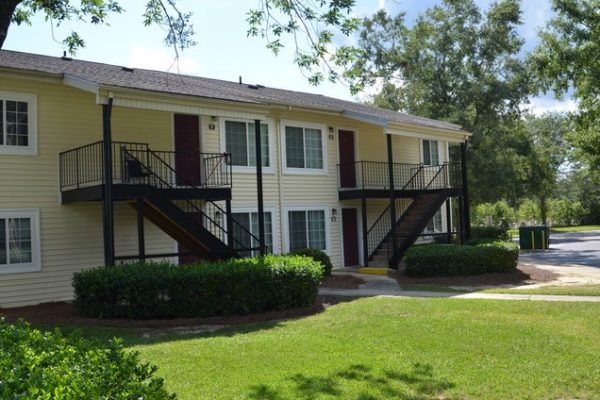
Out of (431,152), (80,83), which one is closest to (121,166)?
(80,83)

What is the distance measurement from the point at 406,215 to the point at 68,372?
18.4m

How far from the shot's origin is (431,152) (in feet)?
81.7

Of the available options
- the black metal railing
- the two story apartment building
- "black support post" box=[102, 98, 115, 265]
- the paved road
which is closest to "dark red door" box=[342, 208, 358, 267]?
the two story apartment building

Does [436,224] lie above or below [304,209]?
below

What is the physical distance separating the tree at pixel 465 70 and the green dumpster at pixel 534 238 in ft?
10.3

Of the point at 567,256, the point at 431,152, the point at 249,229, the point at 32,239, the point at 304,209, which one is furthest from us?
the point at 567,256

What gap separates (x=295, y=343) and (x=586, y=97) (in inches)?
568

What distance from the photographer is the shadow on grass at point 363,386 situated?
5.86 metres

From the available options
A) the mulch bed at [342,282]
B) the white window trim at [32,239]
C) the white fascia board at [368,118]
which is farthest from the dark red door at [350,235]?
the white window trim at [32,239]

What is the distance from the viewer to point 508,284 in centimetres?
1606

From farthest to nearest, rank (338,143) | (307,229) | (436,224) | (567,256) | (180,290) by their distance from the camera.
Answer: (567,256) → (436,224) → (338,143) → (307,229) → (180,290)


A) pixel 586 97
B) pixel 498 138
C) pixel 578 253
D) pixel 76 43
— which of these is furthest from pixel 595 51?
pixel 498 138

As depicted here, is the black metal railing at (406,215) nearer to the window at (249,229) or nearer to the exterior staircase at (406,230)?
the exterior staircase at (406,230)

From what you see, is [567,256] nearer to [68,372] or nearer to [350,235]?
[350,235]
